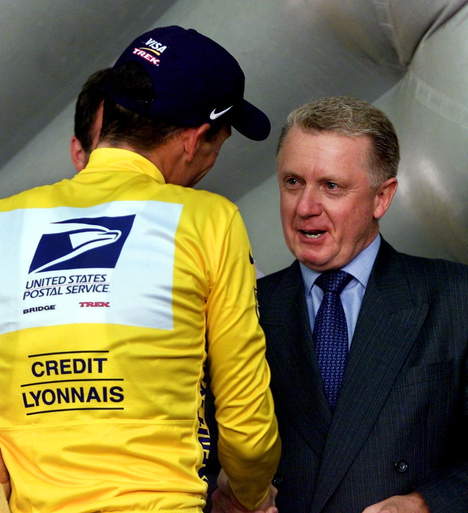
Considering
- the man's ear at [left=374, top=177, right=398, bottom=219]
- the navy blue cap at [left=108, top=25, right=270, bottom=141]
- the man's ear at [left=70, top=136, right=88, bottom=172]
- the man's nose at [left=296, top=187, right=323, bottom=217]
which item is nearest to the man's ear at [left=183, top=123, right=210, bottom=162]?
the navy blue cap at [left=108, top=25, right=270, bottom=141]

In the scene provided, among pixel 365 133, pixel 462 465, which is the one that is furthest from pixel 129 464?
pixel 365 133

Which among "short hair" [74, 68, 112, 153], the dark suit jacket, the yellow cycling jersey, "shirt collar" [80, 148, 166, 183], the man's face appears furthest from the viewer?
"short hair" [74, 68, 112, 153]

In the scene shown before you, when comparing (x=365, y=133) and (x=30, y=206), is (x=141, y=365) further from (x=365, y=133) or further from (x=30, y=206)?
(x=365, y=133)

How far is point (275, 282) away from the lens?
1650mm

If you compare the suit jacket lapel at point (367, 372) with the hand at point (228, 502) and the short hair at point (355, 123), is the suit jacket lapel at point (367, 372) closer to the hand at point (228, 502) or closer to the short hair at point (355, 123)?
the hand at point (228, 502)

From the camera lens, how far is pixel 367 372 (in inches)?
57.7

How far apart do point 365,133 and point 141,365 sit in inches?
26.1

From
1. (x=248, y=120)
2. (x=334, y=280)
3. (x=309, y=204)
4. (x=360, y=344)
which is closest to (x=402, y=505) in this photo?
(x=360, y=344)

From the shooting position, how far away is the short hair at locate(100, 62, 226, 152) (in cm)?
125

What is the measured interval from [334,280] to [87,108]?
56cm

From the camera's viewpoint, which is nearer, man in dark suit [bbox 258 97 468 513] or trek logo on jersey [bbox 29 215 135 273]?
trek logo on jersey [bbox 29 215 135 273]

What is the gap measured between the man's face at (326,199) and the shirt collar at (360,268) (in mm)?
12

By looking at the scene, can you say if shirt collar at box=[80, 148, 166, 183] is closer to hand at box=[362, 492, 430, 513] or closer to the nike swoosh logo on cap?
the nike swoosh logo on cap

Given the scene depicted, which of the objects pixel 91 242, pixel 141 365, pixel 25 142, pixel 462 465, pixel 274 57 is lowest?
pixel 462 465
